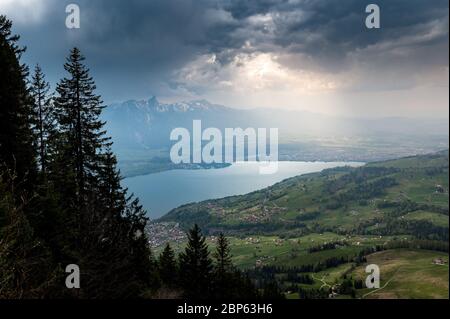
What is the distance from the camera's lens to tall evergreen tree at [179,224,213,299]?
43.3 meters

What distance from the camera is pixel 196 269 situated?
44656 millimetres

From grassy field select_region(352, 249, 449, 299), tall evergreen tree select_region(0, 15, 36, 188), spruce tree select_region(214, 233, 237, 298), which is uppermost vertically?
tall evergreen tree select_region(0, 15, 36, 188)

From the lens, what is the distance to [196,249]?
155 feet

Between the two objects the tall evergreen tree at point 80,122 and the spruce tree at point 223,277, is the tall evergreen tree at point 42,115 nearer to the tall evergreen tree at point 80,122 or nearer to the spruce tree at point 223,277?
the tall evergreen tree at point 80,122

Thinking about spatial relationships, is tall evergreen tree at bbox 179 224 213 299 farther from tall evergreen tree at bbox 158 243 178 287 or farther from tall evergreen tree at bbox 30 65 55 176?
tall evergreen tree at bbox 30 65 55 176

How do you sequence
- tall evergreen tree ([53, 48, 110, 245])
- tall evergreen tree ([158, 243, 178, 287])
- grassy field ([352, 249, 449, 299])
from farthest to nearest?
grassy field ([352, 249, 449, 299]) < tall evergreen tree ([158, 243, 178, 287]) < tall evergreen tree ([53, 48, 110, 245])

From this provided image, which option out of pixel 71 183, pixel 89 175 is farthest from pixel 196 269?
pixel 71 183

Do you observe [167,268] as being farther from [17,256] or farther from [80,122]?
[17,256]

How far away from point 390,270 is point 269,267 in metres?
63.3

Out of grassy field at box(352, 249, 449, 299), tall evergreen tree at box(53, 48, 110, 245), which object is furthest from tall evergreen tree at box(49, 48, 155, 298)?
grassy field at box(352, 249, 449, 299)

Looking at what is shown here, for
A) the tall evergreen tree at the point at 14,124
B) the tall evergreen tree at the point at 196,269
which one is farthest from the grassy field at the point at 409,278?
the tall evergreen tree at the point at 14,124

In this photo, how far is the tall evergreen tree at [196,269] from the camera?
1704 inches
